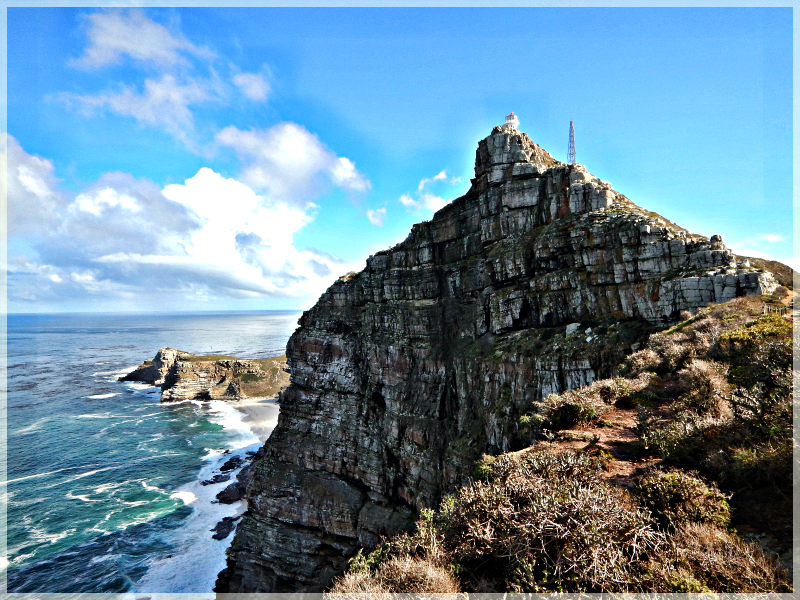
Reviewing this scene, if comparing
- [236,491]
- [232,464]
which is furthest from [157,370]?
[236,491]

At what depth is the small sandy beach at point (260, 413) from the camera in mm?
82438

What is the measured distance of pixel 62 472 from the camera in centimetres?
6006

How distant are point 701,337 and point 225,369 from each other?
382 feet

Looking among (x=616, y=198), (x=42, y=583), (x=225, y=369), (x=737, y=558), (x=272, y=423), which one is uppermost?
(x=616, y=198)

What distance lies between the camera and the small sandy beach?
82438 mm

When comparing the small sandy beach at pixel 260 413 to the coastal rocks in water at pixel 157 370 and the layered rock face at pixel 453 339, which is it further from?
the layered rock face at pixel 453 339

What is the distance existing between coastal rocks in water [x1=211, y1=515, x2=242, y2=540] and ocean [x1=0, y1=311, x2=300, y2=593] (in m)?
0.81

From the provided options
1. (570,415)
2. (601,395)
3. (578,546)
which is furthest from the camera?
(601,395)

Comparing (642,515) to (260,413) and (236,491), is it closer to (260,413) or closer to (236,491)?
(236,491)

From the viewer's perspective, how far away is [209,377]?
4215 inches

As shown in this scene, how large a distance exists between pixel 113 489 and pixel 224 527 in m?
22.0

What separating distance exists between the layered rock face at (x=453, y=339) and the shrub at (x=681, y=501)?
20313 millimetres

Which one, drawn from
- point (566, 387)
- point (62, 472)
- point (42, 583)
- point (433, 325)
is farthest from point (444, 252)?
point (62, 472)

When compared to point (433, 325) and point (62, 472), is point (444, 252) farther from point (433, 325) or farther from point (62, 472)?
point (62, 472)
